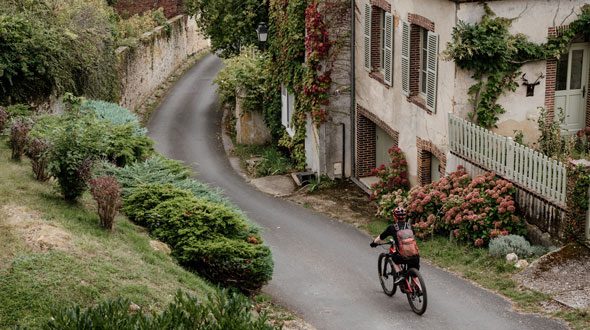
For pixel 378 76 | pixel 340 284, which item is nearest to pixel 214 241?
pixel 340 284

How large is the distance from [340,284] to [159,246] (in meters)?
3.49

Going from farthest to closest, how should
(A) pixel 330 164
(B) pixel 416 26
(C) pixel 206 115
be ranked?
(C) pixel 206 115, (A) pixel 330 164, (B) pixel 416 26

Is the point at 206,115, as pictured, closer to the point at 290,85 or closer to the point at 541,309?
the point at 290,85

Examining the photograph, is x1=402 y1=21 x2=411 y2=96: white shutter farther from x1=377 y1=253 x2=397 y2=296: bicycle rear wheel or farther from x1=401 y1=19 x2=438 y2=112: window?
x1=377 y1=253 x2=397 y2=296: bicycle rear wheel

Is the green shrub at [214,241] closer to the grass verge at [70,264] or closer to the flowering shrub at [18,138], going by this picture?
the grass verge at [70,264]

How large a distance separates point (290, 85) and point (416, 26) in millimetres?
6268

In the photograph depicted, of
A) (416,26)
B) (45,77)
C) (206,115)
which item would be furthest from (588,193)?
(206,115)

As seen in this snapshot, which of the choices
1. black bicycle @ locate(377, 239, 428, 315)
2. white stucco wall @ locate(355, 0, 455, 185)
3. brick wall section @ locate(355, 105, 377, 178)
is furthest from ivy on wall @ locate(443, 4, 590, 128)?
brick wall section @ locate(355, 105, 377, 178)

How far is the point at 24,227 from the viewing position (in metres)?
10.5

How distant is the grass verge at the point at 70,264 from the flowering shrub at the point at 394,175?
25.2 feet

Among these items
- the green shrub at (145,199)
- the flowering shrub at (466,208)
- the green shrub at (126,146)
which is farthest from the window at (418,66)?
the green shrub at (145,199)

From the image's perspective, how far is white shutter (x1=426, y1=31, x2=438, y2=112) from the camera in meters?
15.8

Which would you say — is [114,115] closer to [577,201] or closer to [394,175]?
[394,175]

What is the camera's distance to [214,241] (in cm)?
1150
